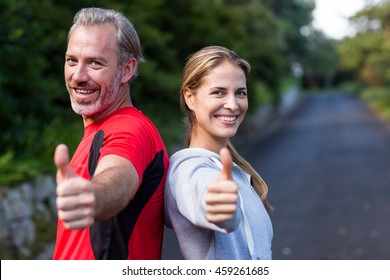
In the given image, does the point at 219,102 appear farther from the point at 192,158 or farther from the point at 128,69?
the point at 128,69

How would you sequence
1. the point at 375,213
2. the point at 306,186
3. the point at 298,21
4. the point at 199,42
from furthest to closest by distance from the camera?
the point at 298,21 → the point at 199,42 → the point at 306,186 → the point at 375,213

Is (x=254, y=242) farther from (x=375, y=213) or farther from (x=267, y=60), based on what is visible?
(x=267, y=60)

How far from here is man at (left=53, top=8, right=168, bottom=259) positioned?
6.42ft

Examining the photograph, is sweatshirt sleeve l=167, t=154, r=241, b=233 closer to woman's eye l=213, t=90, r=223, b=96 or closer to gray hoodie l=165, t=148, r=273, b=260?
gray hoodie l=165, t=148, r=273, b=260

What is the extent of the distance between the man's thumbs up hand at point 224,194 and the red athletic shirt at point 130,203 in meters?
0.30

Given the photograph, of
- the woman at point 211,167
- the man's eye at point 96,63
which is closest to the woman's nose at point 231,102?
the woman at point 211,167

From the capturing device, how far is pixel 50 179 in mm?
7801

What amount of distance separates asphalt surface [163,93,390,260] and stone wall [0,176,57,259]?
53.5 inches

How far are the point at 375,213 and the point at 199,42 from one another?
916cm

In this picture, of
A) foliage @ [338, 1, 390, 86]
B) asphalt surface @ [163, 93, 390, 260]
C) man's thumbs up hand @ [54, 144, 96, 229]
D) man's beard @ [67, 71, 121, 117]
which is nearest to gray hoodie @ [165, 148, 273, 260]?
man's beard @ [67, 71, 121, 117]

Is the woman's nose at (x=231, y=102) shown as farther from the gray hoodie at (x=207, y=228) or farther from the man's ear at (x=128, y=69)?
the man's ear at (x=128, y=69)

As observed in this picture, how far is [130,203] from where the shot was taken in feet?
6.56

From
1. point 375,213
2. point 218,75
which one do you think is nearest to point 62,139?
point 375,213

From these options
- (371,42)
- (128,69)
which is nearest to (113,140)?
(128,69)
